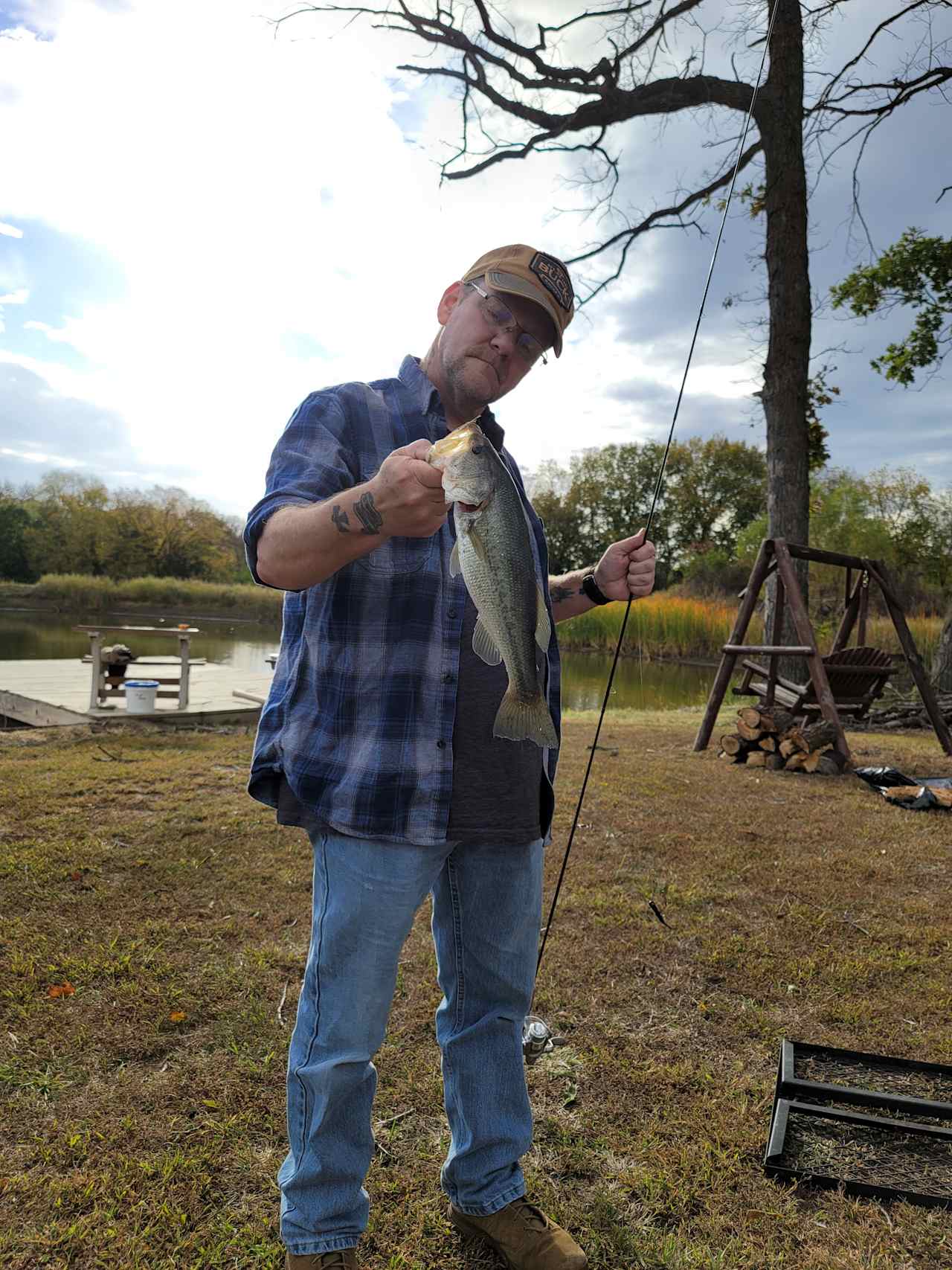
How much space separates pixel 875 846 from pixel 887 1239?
371 cm

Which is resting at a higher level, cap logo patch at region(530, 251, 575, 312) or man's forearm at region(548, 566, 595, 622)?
cap logo patch at region(530, 251, 575, 312)

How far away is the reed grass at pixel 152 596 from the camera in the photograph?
34.0 meters

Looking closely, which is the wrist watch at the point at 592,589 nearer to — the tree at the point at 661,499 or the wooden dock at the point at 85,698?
the wooden dock at the point at 85,698

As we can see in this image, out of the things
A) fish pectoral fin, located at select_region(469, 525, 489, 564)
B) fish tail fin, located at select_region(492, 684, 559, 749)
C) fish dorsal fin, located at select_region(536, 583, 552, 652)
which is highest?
fish pectoral fin, located at select_region(469, 525, 489, 564)

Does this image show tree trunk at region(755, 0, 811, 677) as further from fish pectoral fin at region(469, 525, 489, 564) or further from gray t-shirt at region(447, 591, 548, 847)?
fish pectoral fin at region(469, 525, 489, 564)

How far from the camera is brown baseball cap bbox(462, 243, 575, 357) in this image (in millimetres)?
1830

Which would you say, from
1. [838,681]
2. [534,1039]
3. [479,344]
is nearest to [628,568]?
[479,344]

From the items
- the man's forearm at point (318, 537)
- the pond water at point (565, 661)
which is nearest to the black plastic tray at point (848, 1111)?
the man's forearm at point (318, 537)

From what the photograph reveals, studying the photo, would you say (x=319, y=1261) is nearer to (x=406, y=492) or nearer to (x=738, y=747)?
(x=406, y=492)

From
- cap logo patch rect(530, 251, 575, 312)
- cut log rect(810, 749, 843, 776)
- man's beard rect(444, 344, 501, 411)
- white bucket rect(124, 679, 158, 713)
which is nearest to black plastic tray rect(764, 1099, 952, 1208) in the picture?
man's beard rect(444, 344, 501, 411)

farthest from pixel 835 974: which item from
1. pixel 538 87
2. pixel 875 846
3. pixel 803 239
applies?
pixel 538 87

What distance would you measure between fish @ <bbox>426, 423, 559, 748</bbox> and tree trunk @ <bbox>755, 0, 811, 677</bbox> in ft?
28.2

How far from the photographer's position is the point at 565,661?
20.7 meters

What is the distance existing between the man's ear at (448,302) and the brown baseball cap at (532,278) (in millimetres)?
29
